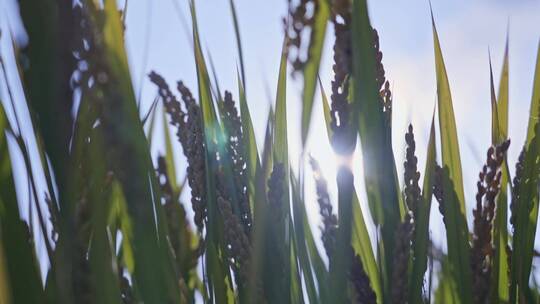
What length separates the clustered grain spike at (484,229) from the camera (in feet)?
2.67

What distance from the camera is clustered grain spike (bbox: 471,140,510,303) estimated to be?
2.67 ft

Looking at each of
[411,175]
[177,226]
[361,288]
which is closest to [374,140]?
[411,175]

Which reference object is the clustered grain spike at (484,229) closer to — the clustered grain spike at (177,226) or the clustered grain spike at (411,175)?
the clustered grain spike at (411,175)

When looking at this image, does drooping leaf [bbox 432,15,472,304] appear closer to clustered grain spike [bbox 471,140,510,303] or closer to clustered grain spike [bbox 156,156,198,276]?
clustered grain spike [bbox 471,140,510,303]

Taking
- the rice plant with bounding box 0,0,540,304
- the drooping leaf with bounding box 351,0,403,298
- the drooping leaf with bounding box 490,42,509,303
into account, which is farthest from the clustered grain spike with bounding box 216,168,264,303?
the drooping leaf with bounding box 490,42,509,303

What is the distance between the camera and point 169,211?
3.39 ft

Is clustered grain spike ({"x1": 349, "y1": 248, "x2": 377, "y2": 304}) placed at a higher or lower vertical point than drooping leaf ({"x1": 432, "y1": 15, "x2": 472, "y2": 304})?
lower

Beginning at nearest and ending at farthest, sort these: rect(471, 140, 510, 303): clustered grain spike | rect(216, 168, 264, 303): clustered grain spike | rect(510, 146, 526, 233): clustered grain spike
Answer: rect(216, 168, 264, 303): clustered grain spike → rect(471, 140, 510, 303): clustered grain spike → rect(510, 146, 526, 233): clustered grain spike

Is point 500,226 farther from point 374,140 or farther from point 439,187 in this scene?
point 374,140

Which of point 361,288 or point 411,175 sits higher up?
point 411,175

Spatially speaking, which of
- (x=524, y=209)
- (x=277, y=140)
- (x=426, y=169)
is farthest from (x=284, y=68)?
(x=524, y=209)

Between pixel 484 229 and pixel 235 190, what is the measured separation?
0.25 meters

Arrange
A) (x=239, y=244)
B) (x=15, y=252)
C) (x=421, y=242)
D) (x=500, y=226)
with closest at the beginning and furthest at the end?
(x=15, y=252)
(x=239, y=244)
(x=421, y=242)
(x=500, y=226)

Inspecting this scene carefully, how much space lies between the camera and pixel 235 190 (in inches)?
33.6
